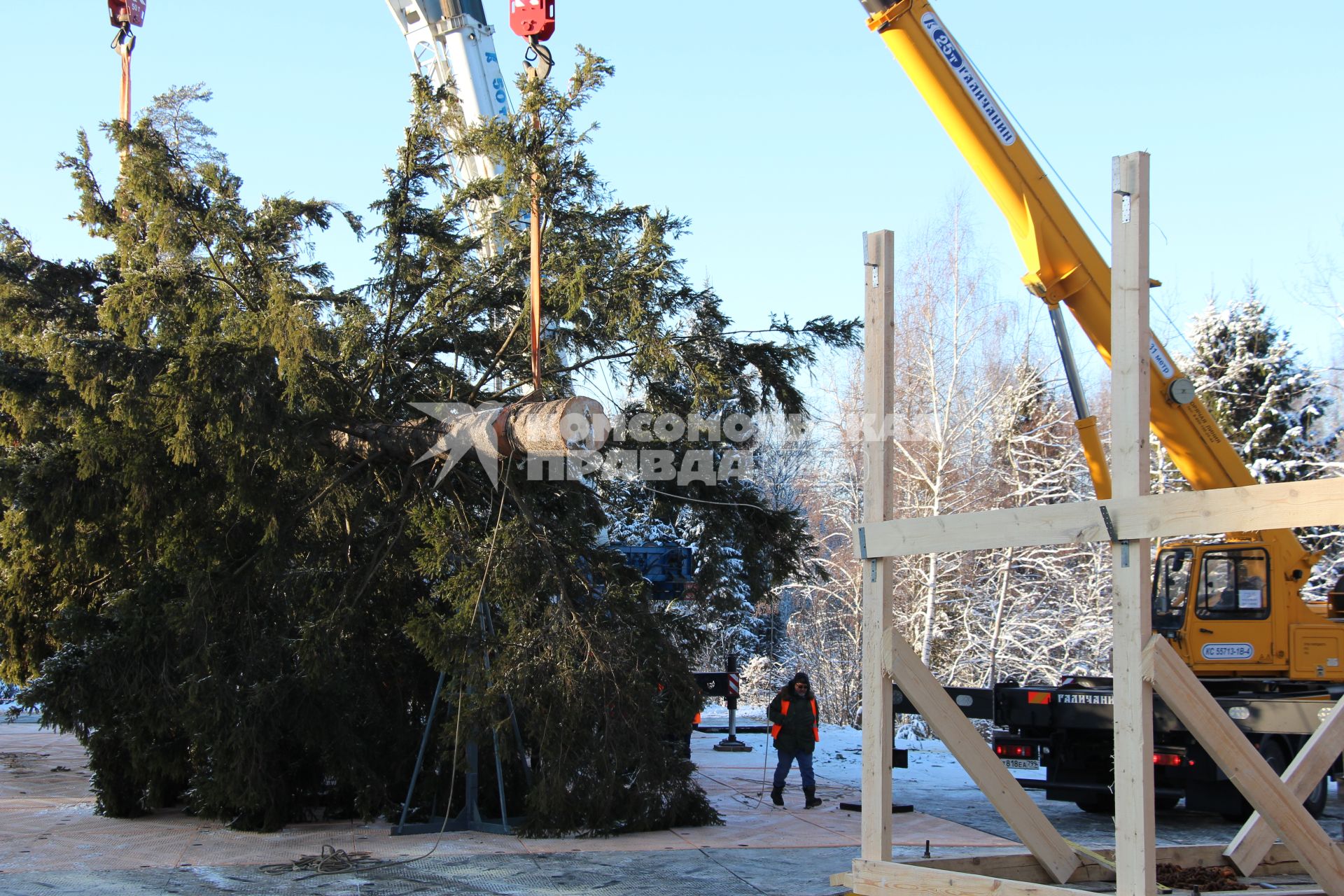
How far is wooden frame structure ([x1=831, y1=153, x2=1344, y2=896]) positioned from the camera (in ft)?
14.8

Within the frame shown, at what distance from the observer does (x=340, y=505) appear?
10.4 meters

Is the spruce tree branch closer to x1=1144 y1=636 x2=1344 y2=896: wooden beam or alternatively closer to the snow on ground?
the snow on ground

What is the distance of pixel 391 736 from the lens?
10.0 meters

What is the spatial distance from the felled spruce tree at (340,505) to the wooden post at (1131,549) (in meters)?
5.04

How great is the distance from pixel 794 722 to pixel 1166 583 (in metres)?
3.76

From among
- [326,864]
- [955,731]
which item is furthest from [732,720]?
[955,731]

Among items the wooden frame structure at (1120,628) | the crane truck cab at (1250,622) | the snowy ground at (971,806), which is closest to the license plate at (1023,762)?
the snowy ground at (971,806)

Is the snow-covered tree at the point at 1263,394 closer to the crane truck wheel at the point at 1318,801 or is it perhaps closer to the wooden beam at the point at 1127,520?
the crane truck wheel at the point at 1318,801

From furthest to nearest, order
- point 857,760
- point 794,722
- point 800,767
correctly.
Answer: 1. point 857,760
2. point 794,722
3. point 800,767

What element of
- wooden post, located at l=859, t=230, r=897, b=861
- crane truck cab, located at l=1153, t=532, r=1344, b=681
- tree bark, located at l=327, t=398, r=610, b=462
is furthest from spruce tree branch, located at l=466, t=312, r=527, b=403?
crane truck cab, located at l=1153, t=532, r=1344, b=681

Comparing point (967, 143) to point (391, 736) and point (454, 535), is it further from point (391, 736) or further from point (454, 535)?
point (391, 736)

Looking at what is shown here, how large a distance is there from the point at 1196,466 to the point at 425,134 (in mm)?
7403

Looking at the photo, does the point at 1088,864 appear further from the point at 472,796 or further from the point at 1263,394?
the point at 1263,394

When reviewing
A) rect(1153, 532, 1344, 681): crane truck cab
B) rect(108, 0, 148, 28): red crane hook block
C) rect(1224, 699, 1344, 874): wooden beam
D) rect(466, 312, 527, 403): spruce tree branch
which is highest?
rect(108, 0, 148, 28): red crane hook block
